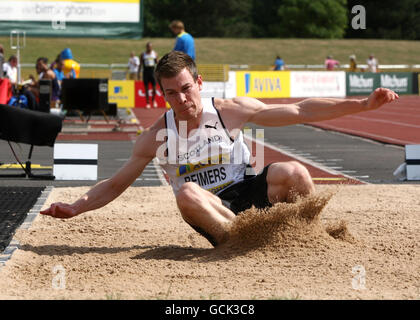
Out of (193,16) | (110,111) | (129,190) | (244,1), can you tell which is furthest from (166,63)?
(244,1)

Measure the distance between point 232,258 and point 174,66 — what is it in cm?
123

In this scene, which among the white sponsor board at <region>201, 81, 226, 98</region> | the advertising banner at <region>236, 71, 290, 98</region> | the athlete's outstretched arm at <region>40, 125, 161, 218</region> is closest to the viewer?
the athlete's outstretched arm at <region>40, 125, 161, 218</region>

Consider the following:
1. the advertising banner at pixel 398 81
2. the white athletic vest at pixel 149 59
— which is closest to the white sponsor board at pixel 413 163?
the white athletic vest at pixel 149 59

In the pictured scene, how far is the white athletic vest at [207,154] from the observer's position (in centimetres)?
495

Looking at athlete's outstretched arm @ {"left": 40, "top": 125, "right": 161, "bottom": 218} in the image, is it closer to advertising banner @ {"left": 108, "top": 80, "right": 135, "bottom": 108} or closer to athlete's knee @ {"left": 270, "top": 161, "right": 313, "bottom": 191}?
athlete's knee @ {"left": 270, "top": 161, "right": 313, "bottom": 191}

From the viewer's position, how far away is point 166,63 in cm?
474

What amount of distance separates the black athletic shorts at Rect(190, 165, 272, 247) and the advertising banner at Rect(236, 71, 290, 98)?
26.1m

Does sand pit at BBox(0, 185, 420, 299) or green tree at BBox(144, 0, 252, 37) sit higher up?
green tree at BBox(144, 0, 252, 37)

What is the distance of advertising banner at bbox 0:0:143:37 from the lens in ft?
128

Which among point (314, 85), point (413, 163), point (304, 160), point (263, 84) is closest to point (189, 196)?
point (413, 163)

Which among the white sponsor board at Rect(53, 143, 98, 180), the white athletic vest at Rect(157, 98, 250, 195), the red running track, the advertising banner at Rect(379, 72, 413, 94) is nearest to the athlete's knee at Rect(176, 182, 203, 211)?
the white athletic vest at Rect(157, 98, 250, 195)

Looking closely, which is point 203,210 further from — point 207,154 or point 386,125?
point 386,125
